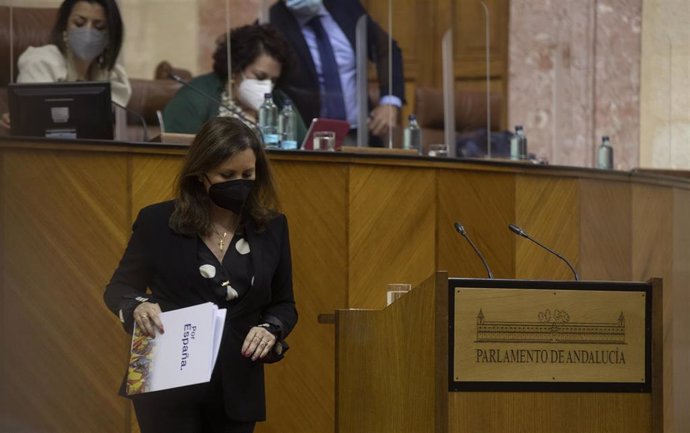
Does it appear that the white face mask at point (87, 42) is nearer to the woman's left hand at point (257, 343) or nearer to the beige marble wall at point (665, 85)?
the woman's left hand at point (257, 343)

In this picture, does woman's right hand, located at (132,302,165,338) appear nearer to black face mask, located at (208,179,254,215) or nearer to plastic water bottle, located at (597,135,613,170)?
black face mask, located at (208,179,254,215)

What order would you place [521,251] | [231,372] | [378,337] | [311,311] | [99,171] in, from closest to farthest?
[231,372] → [378,337] → [99,171] → [311,311] → [521,251]

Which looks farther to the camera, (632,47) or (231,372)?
(632,47)

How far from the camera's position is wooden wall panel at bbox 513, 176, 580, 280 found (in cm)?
588

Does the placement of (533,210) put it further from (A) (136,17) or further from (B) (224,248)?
(A) (136,17)

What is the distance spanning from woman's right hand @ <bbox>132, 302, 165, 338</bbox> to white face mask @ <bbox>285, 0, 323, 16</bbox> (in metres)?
3.58

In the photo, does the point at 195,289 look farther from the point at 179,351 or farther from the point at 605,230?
the point at 605,230

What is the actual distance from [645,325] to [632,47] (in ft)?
18.8

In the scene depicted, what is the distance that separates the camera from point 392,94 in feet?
24.2

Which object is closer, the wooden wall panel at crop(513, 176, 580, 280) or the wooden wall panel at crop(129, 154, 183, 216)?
the wooden wall panel at crop(129, 154, 183, 216)

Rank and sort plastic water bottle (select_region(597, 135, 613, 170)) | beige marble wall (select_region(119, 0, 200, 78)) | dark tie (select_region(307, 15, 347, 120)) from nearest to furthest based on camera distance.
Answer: dark tie (select_region(307, 15, 347, 120))
plastic water bottle (select_region(597, 135, 613, 170))
beige marble wall (select_region(119, 0, 200, 78))

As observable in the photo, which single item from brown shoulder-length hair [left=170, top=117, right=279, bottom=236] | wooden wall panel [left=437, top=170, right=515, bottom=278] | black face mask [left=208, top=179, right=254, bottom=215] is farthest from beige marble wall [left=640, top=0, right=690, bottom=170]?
black face mask [left=208, top=179, right=254, bottom=215]

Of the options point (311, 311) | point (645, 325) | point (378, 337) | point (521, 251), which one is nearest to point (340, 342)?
point (378, 337)

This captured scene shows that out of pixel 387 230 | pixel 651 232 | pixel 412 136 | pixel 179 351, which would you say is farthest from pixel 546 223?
pixel 179 351
